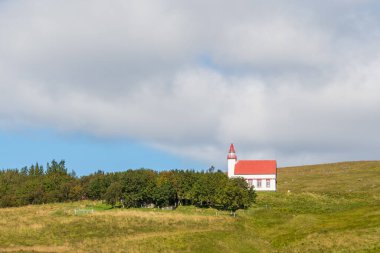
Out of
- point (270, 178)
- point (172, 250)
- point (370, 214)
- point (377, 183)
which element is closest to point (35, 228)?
point (172, 250)

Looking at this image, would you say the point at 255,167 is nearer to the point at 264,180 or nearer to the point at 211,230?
the point at 264,180

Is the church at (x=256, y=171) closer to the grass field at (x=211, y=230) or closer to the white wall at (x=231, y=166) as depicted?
the white wall at (x=231, y=166)

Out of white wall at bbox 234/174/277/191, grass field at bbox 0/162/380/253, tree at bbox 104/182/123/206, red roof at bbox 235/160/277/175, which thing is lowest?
grass field at bbox 0/162/380/253

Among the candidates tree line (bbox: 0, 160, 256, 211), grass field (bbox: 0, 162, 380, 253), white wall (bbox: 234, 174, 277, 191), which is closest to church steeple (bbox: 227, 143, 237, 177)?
white wall (bbox: 234, 174, 277, 191)

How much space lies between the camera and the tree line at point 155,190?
306ft

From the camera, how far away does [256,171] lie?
124062mm

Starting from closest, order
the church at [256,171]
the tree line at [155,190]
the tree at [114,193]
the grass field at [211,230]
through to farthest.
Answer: the grass field at [211,230]
the tree line at [155,190]
the tree at [114,193]
the church at [256,171]

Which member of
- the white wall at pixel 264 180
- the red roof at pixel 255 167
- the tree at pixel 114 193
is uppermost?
the red roof at pixel 255 167

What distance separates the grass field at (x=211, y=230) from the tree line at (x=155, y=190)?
325 centimetres

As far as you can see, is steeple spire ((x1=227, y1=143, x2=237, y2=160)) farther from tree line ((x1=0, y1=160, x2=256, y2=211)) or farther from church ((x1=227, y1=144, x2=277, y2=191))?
tree line ((x1=0, y1=160, x2=256, y2=211))

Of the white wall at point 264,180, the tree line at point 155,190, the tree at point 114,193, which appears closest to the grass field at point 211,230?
→ the tree line at point 155,190

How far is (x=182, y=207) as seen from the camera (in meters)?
100

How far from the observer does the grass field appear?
2363 inches

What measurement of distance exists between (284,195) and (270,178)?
13.0 meters
